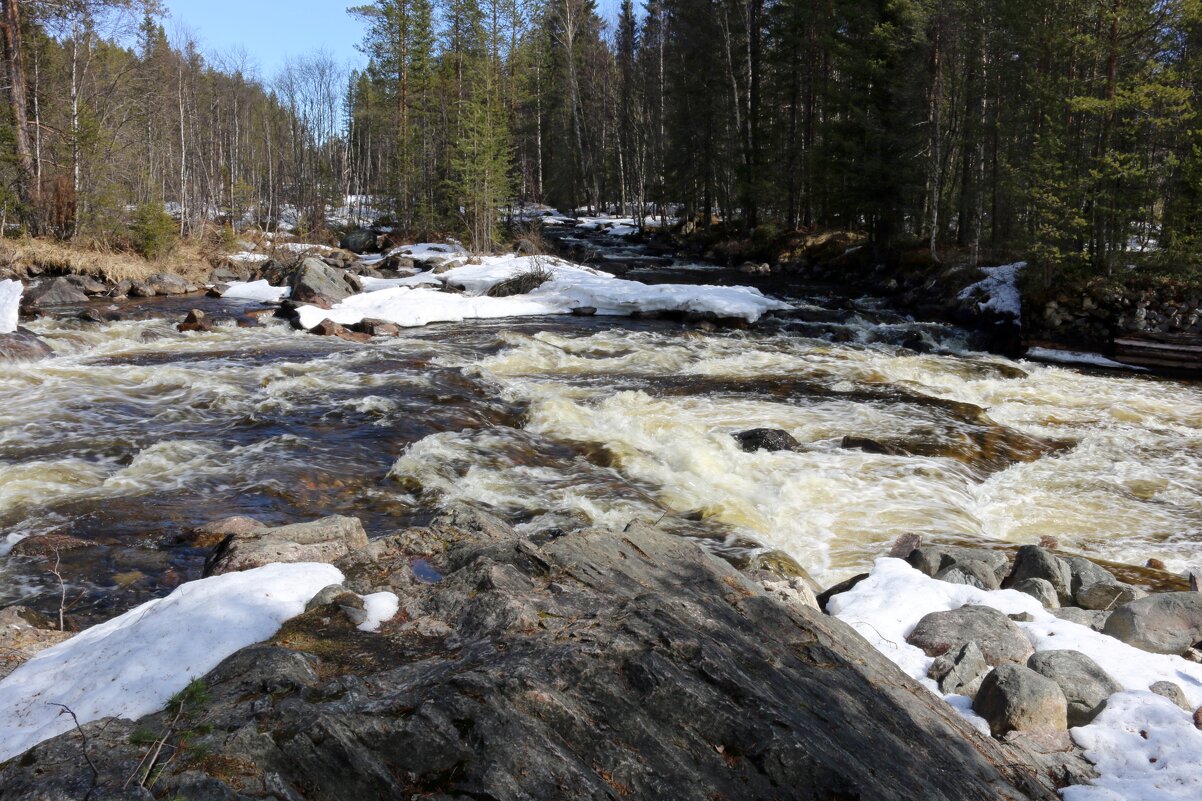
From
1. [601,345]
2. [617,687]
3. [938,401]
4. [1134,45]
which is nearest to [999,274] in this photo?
[1134,45]

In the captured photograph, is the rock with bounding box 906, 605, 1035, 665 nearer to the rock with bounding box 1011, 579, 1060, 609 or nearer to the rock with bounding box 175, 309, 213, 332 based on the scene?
the rock with bounding box 1011, 579, 1060, 609

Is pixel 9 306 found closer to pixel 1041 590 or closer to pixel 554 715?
pixel 554 715

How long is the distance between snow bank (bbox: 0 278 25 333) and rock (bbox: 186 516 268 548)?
983cm

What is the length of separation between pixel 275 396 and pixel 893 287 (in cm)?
1892

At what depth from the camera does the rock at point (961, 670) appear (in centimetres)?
443

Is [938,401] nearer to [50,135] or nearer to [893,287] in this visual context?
[893,287]

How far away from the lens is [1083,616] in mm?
5582

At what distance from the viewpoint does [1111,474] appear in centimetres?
927

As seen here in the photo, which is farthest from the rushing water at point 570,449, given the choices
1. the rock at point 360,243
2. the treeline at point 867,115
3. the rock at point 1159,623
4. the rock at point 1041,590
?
the rock at point 360,243

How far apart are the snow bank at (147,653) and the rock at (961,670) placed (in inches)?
145

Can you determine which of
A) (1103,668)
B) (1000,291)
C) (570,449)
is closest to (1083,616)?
(1103,668)

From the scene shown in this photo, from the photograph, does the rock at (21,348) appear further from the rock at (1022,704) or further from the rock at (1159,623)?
the rock at (1159,623)

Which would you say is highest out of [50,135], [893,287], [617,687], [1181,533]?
[50,135]

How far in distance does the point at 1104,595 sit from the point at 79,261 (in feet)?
82.7
